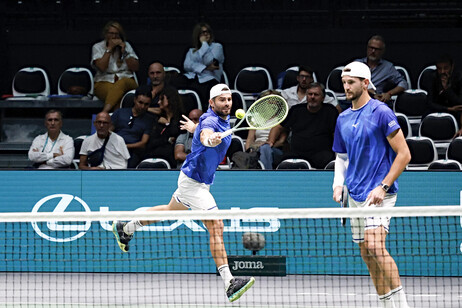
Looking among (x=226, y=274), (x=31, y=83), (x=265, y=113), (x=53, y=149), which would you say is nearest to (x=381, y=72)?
(x=53, y=149)

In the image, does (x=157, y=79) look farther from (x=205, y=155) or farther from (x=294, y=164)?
(x=205, y=155)

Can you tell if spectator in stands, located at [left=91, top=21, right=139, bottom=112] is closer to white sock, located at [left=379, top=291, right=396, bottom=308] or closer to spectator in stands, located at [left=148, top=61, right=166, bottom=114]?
spectator in stands, located at [left=148, top=61, right=166, bottom=114]

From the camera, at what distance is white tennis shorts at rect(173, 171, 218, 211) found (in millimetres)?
8180

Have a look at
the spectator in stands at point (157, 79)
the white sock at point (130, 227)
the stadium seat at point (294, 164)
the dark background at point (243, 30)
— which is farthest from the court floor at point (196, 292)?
the dark background at point (243, 30)

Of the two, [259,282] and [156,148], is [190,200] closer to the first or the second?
[259,282]

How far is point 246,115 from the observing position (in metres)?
8.06

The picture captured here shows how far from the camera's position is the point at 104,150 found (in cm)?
1140

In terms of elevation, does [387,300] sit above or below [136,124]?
below

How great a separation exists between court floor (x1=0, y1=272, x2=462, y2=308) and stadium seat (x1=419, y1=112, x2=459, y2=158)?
2.52 m

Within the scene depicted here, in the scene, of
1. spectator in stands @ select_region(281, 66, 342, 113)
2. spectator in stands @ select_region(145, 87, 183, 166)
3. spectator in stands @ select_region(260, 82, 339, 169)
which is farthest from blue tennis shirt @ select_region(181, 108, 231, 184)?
spectator in stands @ select_region(281, 66, 342, 113)

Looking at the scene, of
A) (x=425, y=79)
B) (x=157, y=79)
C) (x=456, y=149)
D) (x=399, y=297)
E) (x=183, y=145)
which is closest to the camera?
(x=399, y=297)

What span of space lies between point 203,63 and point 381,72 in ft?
8.38

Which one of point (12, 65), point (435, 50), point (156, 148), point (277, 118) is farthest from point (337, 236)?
point (12, 65)

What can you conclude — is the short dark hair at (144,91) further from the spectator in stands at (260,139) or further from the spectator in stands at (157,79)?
the spectator in stands at (260,139)
